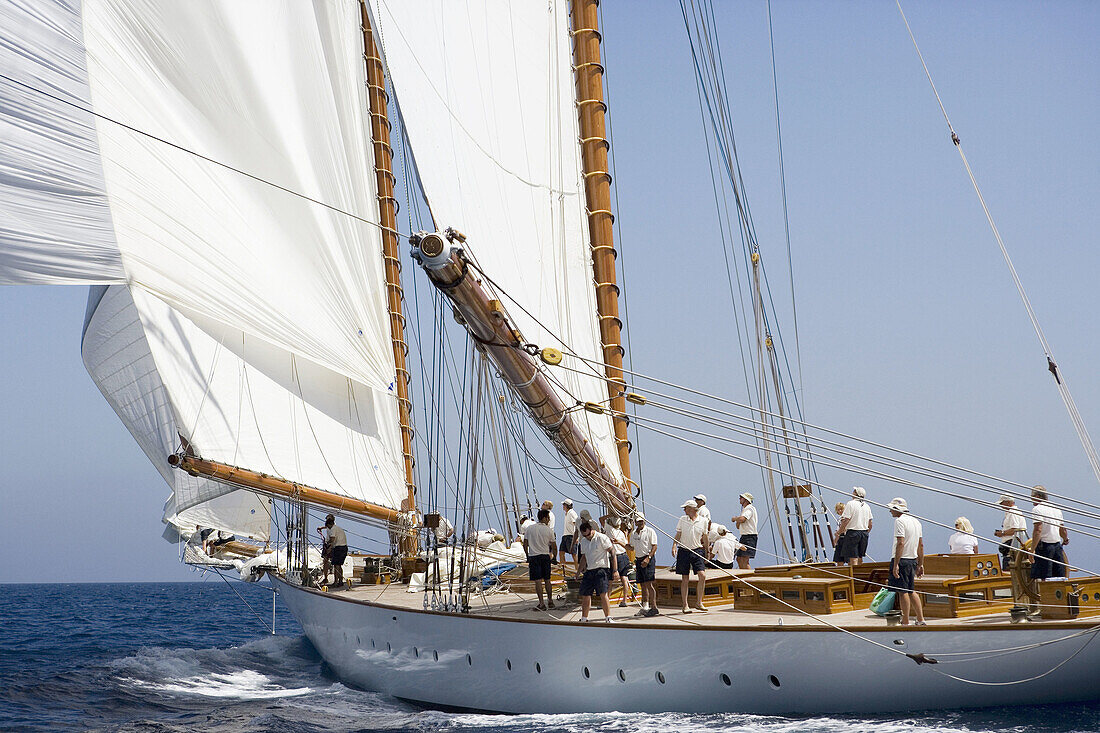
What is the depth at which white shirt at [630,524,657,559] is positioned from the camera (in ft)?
41.0

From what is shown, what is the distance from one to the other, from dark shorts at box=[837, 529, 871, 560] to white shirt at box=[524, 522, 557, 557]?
407cm

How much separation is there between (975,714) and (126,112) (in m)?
12.8

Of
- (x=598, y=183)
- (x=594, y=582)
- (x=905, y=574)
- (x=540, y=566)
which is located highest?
(x=598, y=183)

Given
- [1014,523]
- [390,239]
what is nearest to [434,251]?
[1014,523]

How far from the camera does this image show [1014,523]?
37.4 ft

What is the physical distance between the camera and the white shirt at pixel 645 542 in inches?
492

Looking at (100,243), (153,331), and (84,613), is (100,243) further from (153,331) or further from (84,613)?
(84,613)

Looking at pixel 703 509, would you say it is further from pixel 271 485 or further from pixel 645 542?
pixel 271 485

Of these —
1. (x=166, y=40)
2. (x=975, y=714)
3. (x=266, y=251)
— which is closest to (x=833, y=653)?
(x=975, y=714)

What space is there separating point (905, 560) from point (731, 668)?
2.22 meters

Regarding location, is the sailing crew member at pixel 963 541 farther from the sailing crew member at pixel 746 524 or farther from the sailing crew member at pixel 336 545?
the sailing crew member at pixel 336 545

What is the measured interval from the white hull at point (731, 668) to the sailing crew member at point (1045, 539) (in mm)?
1251

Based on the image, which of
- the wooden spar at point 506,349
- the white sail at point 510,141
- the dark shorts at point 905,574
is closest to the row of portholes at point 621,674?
the dark shorts at point 905,574

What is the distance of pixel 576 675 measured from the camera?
12.0 m
